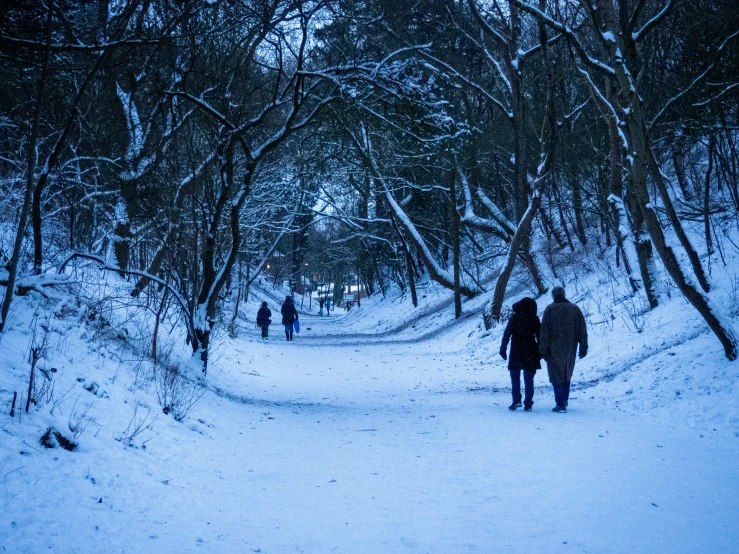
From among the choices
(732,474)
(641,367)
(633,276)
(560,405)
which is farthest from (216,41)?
(633,276)

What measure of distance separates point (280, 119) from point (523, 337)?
384 inches

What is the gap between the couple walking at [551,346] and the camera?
869 cm

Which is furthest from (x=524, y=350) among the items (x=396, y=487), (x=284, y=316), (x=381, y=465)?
(x=284, y=316)

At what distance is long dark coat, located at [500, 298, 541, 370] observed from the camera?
9.04m

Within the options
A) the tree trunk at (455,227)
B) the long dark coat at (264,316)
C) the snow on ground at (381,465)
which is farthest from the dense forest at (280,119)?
the long dark coat at (264,316)

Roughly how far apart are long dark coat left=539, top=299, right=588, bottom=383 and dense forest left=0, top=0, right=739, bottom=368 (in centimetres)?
166

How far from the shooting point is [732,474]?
5.39m

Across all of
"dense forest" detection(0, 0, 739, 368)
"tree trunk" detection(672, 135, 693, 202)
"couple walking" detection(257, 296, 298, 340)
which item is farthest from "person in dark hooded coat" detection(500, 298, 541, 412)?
"couple walking" detection(257, 296, 298, 340)

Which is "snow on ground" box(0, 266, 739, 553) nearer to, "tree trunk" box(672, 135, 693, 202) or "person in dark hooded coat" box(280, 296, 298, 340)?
"tree trunk" box(672, 135, 693, 202)

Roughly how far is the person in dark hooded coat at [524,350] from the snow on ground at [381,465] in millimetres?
362

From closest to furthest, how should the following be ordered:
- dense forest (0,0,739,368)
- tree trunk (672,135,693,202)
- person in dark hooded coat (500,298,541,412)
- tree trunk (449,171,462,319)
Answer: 1. dense forest (0,0,739,368)
2. person in dark hooded coat (500,298,541,412)
3. tree trunk (672,135,693,202)
4. tree trunk (449,171,462,319)

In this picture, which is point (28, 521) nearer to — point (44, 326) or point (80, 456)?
point (80, 456)

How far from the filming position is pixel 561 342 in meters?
8.83

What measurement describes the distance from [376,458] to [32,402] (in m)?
3.34
